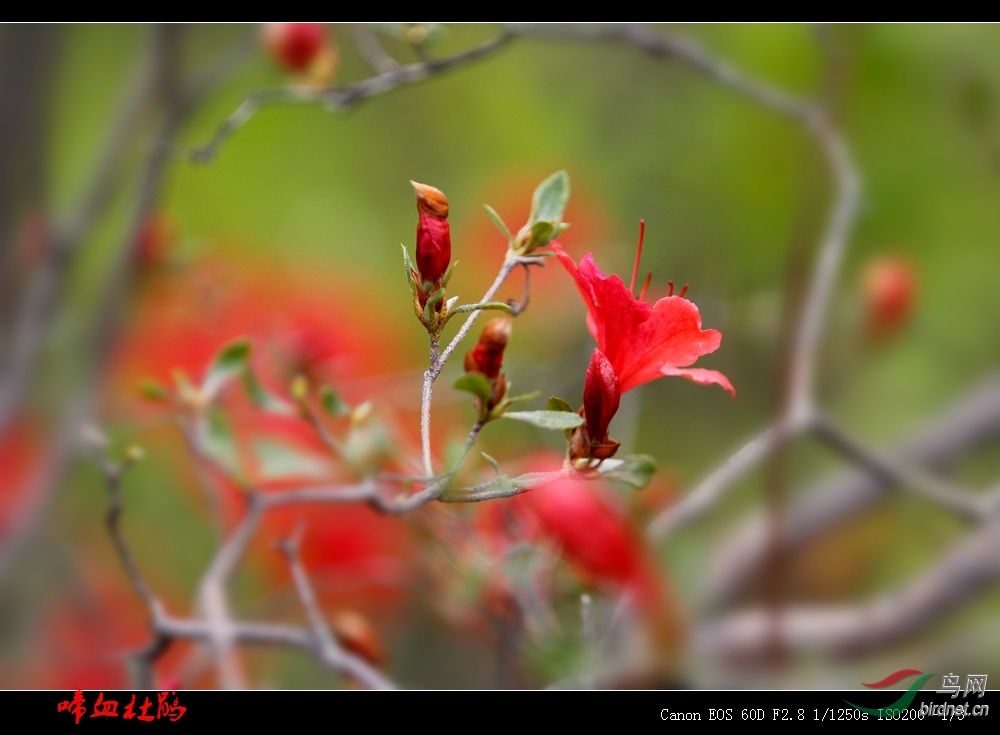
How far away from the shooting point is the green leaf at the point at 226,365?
0.43 meters

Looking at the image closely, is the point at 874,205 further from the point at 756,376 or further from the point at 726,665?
the point at 726,665

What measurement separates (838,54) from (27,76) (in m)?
0.73

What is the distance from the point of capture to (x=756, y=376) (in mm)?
866

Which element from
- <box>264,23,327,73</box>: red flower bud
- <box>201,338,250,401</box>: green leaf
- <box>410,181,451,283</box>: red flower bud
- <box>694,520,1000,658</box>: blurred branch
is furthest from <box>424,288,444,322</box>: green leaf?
<box>694,520,1000,658</box>: blurred branch

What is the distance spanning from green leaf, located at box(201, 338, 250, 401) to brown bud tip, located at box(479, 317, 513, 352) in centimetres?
16

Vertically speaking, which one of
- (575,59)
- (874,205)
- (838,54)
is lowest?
(874,205)

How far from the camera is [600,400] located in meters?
0.30

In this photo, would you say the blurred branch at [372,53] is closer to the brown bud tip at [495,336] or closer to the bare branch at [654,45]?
the bare branch at [654,45]

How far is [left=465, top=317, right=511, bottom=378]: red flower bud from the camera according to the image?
1.01 ft

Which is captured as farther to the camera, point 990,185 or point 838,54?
point 990,185

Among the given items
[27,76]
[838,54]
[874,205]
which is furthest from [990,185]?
[27,76]

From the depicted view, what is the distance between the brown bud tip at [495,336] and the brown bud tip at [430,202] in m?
0.04

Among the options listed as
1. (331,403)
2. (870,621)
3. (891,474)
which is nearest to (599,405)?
(331,403)

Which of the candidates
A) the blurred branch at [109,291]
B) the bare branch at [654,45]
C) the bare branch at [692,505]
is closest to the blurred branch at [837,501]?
the bare branch at [692,505]
